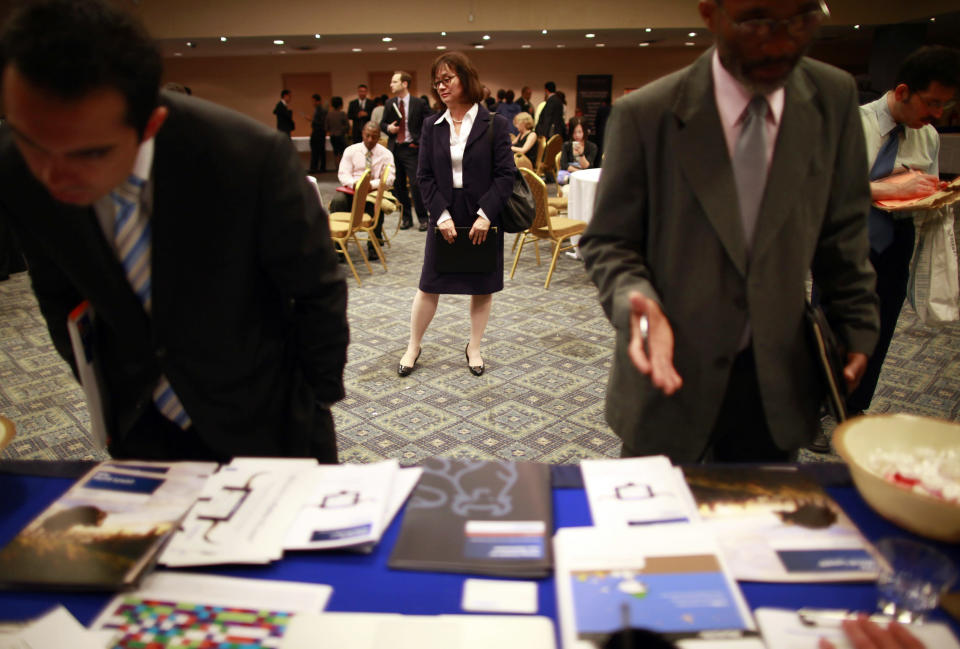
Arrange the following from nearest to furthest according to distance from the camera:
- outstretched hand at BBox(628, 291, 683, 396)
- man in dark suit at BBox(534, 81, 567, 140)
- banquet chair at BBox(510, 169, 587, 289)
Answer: outstretched hand at BBox(628, 291, 683, 396) → banquet chair at BBox(510, 169, 587, 289) → man in dark suit at BBox(534, 81, 567, 140)

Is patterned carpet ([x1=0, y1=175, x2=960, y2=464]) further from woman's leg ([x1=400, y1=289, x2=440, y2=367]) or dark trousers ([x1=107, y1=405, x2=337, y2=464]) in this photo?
dark trousers ([x1=107, y1=405, x2=337, y2=464])

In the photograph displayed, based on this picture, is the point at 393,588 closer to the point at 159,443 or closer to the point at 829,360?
the point at 159,443

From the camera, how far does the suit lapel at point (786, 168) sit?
116 cm

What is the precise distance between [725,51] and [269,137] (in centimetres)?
84

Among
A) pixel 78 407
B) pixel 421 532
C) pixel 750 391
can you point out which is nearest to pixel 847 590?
pixel 750 391

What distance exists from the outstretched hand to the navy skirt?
2257 mm

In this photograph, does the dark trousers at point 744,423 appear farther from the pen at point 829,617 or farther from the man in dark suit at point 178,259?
the man in dark suit at point 178,259

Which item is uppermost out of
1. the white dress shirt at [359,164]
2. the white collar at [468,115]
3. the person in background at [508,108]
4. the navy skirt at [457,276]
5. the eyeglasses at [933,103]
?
the person in background at [508,108]

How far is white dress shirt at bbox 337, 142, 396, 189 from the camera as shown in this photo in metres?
5.99

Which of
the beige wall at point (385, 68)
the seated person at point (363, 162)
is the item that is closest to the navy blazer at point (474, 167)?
the seated person at point (363, 162)

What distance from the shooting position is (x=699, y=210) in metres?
1.19

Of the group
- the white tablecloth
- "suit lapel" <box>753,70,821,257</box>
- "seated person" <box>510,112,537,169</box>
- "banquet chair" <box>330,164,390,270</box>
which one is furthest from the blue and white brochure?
"seated person" <box>510,112,537,169</box>

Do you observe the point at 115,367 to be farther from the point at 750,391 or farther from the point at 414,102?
the point at 414,102

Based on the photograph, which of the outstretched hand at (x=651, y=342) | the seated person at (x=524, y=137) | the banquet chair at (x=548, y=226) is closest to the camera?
the outstretched hand at (x=651, y=342)
